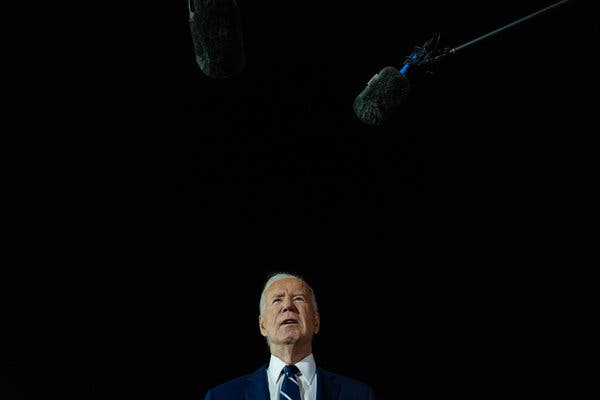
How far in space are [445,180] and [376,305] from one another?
765 millimetres

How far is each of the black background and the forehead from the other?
400mm

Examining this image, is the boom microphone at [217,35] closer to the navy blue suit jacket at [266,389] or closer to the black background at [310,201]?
the black background at [310,201]

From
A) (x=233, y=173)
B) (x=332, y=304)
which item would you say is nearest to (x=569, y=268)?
(x=332, y=304)

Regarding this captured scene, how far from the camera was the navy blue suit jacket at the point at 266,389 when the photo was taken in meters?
2.35

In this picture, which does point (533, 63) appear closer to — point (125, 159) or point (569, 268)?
point (569, 268)

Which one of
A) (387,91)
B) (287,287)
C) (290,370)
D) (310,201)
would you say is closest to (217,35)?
(387,91)

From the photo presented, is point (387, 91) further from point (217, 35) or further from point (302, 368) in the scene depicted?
point (302, 368)

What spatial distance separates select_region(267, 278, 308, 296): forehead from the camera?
8.24 feet

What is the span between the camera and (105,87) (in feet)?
9.50

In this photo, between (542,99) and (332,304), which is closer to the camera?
(332,304)

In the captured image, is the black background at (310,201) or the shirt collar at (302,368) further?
the black background at (310,201)

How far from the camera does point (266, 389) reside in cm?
235

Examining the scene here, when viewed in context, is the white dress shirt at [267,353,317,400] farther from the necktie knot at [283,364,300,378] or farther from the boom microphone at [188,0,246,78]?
the boom microphone at [188,0,246,78]

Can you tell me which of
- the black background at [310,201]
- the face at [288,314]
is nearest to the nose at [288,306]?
the face at [288,314]
